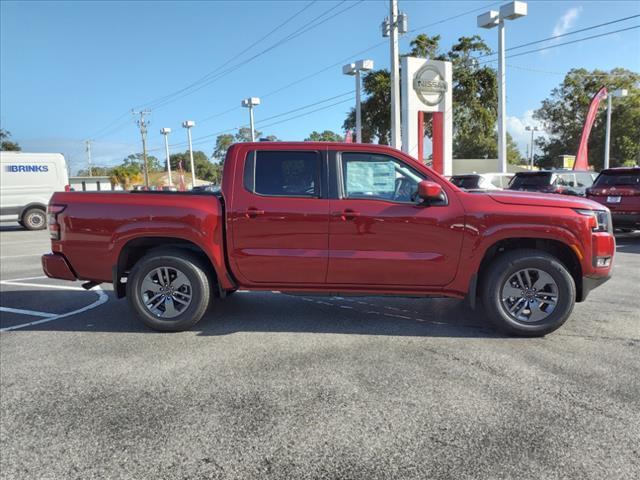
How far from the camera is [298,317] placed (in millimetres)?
5422

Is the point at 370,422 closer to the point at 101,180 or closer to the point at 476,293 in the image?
the point at 476,293

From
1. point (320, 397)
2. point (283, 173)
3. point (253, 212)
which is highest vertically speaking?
point (283, 173)

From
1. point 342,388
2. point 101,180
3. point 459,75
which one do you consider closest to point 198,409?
point 342,388

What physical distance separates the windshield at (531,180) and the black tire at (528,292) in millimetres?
9619

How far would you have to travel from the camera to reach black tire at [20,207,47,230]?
59.0 ft

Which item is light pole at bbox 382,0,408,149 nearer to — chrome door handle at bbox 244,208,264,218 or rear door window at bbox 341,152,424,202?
rear door window at bbox 341,152,424,202

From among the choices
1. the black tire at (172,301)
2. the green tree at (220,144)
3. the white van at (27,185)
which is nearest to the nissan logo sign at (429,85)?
the white van at (27,185)

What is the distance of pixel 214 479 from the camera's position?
2.48m

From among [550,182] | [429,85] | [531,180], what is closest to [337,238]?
[550,182]

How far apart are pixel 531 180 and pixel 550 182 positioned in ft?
1.82

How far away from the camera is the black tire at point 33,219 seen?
59.0 feet

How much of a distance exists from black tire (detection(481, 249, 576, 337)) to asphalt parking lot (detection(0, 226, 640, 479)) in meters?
0.14

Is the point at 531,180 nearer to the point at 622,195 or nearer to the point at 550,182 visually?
the point at 550,182

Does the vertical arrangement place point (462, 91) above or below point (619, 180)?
above
